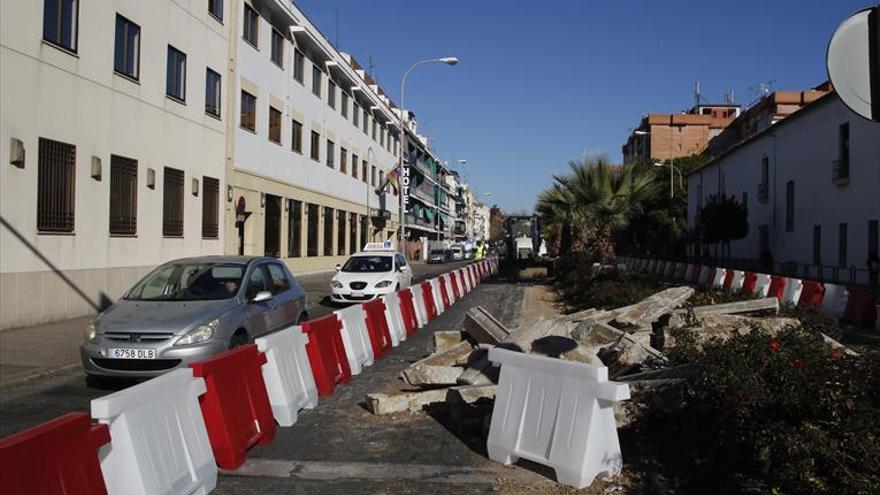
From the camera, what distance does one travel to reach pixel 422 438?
22.0 ft

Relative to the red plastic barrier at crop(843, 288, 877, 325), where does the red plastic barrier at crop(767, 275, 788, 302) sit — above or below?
above

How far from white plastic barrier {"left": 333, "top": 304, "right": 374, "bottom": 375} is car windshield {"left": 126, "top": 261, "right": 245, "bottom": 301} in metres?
1.46

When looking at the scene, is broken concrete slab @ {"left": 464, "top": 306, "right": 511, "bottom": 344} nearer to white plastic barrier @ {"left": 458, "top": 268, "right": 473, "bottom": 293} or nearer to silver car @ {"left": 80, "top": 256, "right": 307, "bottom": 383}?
silver car @ {"left": 80, "top": 256, "right": 307, "bottom": 383}

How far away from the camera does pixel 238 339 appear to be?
9.36m

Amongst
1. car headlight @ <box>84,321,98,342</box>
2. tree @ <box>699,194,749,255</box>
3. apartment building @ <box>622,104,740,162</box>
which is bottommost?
car headlight @ <box>84,321,98,342</box>

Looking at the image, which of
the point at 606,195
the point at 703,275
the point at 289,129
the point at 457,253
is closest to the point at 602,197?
the point at 606,195

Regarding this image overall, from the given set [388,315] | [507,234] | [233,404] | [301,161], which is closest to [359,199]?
[301,161]

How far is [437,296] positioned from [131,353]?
1104 cm

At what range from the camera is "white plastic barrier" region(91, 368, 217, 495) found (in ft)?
13.4

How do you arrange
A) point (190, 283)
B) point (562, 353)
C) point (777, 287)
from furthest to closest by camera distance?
1. point (777, 287)
2. point (190, 283)
3. point (562, 353)

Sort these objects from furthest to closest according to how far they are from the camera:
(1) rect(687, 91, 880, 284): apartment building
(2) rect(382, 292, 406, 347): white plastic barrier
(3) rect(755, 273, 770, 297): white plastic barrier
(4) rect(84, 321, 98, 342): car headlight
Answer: (1) rect(687, 91, 880, 284): apartment building, (3) rect(755, 273, 770, 297): white plastic barrier, (2) rect(382, 292, 406, 347): white plastic barrier, (4) rect(84, 321, 98, 342): car headlight

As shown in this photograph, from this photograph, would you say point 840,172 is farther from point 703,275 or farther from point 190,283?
point 190,283

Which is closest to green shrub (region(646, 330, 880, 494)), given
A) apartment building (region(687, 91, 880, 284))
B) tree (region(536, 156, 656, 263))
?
tree (region(536, 156, 656, 263))

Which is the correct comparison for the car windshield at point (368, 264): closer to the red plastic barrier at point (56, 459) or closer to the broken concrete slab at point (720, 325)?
the broken concrete slab at point (720, 325)
